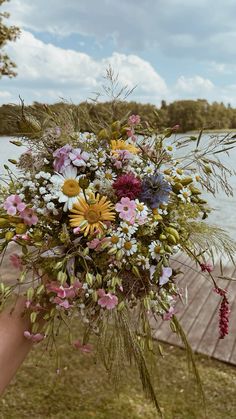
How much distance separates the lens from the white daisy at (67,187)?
1.31m

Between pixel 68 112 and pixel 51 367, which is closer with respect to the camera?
pixel 68 112

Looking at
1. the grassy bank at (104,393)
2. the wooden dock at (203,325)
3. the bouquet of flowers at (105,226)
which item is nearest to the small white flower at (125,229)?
the bouquet of flowers at (105,226)

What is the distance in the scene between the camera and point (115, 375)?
1419 mm

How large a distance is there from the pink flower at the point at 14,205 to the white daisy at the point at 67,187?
4.0 inches

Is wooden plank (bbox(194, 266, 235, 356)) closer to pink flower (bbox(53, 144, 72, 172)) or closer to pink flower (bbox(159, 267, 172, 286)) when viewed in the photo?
pink flower (bbox(159, 267, 172, 286))

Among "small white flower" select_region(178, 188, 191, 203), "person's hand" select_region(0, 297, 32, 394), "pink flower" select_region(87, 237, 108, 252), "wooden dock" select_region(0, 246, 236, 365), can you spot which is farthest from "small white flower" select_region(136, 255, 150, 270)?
"wooden dock" select_region(0, 246, 236, 365)

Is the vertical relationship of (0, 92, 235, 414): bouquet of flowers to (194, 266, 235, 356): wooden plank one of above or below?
above

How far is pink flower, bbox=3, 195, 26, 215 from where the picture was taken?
1309 mm

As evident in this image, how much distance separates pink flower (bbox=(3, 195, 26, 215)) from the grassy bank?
219 cm

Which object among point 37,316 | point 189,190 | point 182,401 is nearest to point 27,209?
point 37,316

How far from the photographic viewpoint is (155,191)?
1350 millimetres

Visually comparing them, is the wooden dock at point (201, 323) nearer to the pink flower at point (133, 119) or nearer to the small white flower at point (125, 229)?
the pink flower at point (133, 119)

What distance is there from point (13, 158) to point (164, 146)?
20.0 inches

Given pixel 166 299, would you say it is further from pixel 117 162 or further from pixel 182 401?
pixel 182 401
